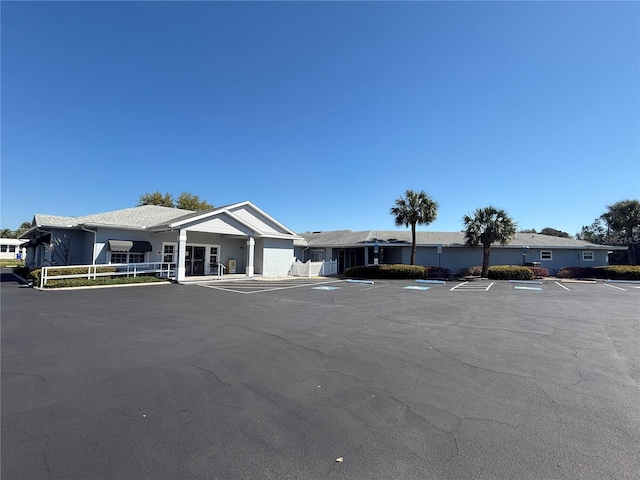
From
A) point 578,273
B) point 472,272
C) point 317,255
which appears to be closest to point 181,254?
point 317,255

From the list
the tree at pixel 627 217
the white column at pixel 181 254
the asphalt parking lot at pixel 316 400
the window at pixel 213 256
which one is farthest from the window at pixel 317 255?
the tree at pixel 627 217

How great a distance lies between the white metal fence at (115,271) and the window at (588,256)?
32.7 meters

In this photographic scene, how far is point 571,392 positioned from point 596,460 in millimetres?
1666

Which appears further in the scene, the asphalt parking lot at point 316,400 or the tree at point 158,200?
the tree at point 158,200

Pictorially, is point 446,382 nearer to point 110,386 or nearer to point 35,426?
point 110,386

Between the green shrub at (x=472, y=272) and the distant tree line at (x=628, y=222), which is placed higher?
the distant tree line at (x=628, y=222)

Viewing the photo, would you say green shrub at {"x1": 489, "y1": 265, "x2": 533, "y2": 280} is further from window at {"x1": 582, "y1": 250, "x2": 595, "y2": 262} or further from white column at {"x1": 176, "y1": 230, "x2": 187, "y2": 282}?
white column at {"x1": 176, "y1": 230, "x2": 187, "y2": 282}

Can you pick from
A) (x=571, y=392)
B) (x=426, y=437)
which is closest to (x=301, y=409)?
(x=426, y=437)

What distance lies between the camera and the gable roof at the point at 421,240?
27.4 metres

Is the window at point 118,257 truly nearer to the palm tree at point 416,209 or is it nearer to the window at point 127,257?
the window at point 127,257

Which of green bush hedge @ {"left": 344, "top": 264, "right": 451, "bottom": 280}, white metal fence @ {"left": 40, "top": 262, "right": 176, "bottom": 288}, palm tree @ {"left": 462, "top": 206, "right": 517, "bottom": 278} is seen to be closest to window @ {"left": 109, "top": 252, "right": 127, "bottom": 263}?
white metal fence @ {"left": 40, "top": 262, "right": 176, "bottom": 288}

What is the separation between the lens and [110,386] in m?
4.16

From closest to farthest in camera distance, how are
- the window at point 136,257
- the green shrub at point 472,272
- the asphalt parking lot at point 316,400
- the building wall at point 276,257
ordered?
the asphalt parking lot at point 316,400 → the window at point 136,257 → the building wall at point 276,257 → the green shrub at point 472,272

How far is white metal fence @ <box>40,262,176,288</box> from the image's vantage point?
15181mm
